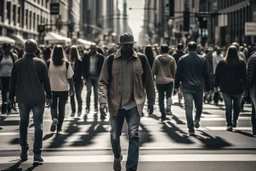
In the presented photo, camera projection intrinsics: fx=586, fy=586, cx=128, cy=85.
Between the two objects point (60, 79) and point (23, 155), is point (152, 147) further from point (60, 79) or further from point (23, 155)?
point (60, 79)

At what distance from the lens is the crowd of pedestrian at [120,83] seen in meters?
7.52

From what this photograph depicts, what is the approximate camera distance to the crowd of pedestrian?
752 centimetres

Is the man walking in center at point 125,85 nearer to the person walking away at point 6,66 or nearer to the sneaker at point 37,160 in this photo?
the sneaker at point 37,160

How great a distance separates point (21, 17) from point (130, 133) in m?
52.2

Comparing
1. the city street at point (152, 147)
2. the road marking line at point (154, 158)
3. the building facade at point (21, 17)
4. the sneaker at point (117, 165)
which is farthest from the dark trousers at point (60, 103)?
the building facade at point (21, 17)

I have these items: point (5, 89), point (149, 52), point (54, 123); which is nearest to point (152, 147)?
point (54, 123)

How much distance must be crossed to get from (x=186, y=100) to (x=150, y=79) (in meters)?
4.29

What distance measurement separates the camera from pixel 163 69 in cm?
1490

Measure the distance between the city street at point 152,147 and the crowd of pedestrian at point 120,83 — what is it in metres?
0.37

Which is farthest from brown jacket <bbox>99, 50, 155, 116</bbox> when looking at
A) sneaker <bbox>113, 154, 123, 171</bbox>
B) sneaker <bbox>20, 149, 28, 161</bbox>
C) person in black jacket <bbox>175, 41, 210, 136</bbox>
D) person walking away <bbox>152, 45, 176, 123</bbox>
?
person walking away <bbox>152, 45, 176, 123</bbox>

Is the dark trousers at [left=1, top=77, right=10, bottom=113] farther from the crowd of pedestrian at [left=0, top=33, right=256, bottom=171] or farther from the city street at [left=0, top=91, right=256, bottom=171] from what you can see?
the city street at [left=0, top=91, right=256, bottom=171]

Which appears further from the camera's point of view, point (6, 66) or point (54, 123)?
point (6, 66)

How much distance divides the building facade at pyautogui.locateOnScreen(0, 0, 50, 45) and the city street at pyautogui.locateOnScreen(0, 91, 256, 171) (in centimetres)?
3577

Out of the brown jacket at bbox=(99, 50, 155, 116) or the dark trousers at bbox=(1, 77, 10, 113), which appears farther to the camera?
the dark trousers at bbox=(1, 77, 10, 113)
